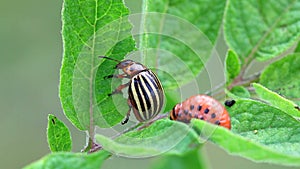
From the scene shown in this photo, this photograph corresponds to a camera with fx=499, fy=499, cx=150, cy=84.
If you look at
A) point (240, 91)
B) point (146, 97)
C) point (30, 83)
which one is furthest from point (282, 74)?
point (30, 83)

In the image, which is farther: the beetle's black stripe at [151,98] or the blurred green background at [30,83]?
the blurred green background at [30,83]

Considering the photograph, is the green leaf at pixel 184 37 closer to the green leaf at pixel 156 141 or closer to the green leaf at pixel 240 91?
the green leaf at pixel 240 91

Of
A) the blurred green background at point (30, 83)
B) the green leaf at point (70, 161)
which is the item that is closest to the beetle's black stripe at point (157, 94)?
the green leaf at point (70, 161)

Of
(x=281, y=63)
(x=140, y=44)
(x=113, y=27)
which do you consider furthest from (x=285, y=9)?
(x=113, y=27)

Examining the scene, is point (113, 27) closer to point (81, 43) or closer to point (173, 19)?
point (81, 43)

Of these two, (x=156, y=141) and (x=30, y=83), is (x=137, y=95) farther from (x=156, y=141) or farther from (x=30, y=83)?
(x=30, y=83)

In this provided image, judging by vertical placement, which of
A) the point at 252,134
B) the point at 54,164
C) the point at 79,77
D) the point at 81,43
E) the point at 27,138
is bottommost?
the point at 27,138
